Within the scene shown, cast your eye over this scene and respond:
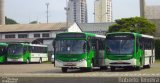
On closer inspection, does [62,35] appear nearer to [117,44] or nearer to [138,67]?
Result: [117,44]

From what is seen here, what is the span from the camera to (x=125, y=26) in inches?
2982

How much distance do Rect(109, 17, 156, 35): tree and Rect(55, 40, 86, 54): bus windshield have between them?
43.9 m

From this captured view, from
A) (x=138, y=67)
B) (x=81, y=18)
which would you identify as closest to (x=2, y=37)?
(x=81, y=18)

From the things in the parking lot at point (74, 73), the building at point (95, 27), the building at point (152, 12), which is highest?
the building at point (152, 12)

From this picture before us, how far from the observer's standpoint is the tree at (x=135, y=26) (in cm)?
7450

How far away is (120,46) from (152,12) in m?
62.7

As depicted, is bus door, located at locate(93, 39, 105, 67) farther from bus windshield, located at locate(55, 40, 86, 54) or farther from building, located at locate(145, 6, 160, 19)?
building, located at locate(145, 6, 160, 19)

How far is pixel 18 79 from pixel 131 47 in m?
15.8

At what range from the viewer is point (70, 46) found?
30.1 m

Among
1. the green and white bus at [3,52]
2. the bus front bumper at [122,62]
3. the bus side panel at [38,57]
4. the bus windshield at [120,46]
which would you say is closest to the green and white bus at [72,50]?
the bus windshield at [120,46]

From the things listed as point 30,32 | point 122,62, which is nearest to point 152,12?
point 30,32

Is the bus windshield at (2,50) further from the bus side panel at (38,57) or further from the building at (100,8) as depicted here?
the building at (100,8)

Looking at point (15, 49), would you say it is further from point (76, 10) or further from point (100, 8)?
point (76, 10)

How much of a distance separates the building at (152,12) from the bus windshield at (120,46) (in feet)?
197
